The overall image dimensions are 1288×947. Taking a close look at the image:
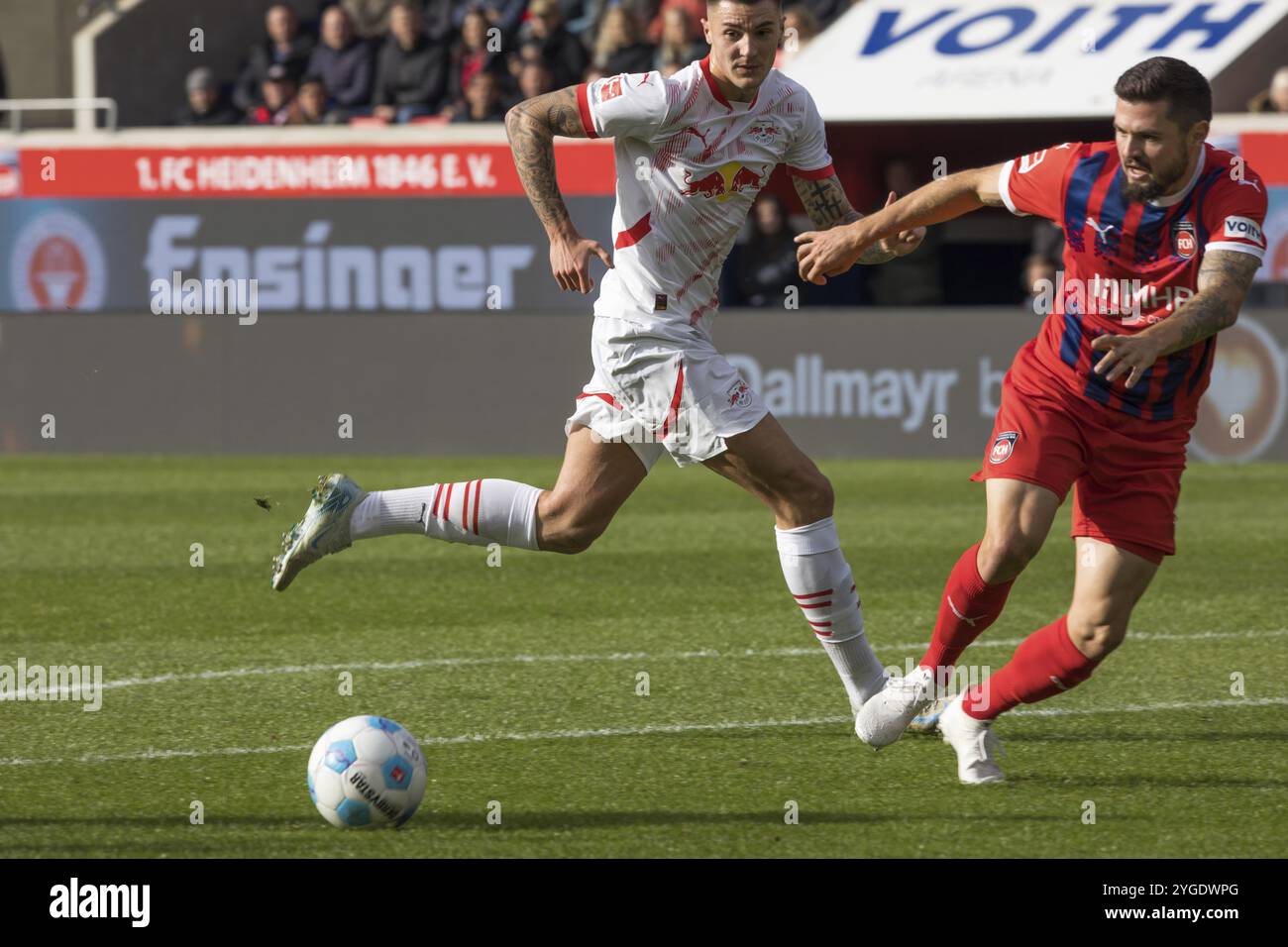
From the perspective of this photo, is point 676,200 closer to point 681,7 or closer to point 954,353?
point 954,353

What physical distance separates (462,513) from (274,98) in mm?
13191

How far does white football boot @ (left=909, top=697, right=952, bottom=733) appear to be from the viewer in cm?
566

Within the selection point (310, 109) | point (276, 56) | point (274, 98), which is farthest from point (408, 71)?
point (276, 56)

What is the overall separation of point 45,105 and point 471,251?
13.9ft

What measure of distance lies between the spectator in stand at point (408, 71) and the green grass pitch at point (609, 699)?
22.9 feet

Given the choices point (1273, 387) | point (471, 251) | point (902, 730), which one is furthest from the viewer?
point (471, 251)

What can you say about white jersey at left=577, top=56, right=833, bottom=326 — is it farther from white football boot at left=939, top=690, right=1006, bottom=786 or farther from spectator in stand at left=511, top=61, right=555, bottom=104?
spectator in stand at left=511, top=61, right=555, bottom=104

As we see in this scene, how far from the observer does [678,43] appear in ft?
54.2

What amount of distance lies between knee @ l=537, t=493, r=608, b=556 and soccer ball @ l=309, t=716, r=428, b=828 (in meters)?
1.08

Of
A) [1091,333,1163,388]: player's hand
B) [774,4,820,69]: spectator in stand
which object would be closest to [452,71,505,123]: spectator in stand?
[774,4,820,69]: spectator in stand

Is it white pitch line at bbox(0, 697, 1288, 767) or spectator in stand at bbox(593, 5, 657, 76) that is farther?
spectator in stand at bbox(593, 5, 657, 76)

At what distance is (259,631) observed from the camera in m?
7.73

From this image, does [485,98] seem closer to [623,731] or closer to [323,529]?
[323,529]
